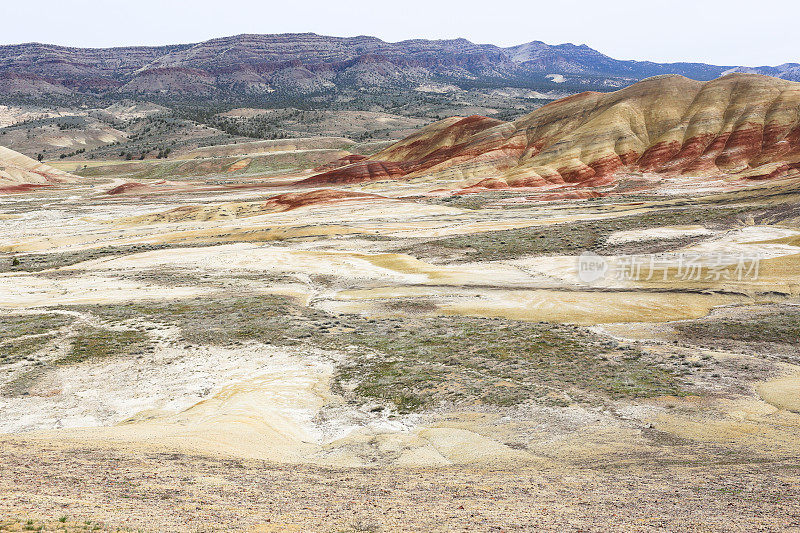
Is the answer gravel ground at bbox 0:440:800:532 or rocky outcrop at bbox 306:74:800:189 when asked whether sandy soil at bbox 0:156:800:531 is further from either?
rocky outcrop at bbox 306:74:800:189

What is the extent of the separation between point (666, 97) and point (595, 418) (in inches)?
3641

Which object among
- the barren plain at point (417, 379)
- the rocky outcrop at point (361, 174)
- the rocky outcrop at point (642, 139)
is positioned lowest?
the barren plain at point (417, 379)

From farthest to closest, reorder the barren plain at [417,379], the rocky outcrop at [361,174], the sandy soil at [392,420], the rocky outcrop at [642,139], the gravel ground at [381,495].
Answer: the rocky outcrop at [361,174]
the rocky outcrop at [642,139]
the barren plain at [417,379]
the sandy soil at [392,420]
the gravel ground at [381,495]

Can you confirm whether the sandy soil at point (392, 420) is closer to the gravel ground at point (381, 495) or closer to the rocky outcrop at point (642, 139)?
the gravel ground at point (381, 495)

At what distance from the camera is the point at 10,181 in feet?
383

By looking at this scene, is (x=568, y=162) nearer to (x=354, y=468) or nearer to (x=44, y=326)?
(x=44, y=326)

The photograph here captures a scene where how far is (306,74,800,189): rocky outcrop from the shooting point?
3155 inches

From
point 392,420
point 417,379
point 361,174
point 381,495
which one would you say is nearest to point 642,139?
point 361,174

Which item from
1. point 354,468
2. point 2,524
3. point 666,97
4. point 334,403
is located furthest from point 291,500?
point 666,97

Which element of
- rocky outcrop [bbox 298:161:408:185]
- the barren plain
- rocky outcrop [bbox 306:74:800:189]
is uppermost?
rocky outcrop [bbox 306:74:800:189]

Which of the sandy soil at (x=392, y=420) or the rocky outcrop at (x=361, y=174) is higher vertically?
the rocky outcrop at (x=361, y=174)

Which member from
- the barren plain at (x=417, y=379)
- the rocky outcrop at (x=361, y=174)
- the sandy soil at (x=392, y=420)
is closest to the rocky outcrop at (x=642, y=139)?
the rocky outcrop at (x=361, y=174)

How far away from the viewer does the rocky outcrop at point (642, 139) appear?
80.1 meters

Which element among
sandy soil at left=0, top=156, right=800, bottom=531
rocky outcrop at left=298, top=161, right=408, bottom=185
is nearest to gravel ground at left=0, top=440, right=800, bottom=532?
sandy soil at left=0, top=156, right=800, bottom=531
